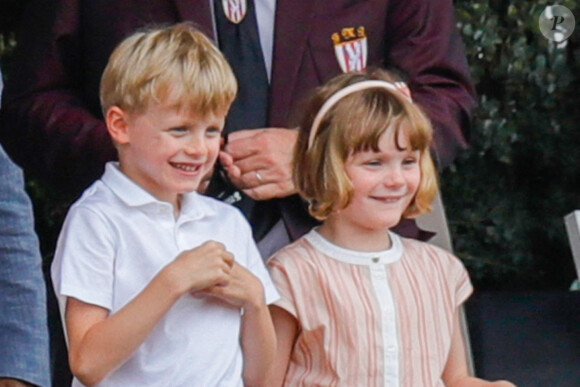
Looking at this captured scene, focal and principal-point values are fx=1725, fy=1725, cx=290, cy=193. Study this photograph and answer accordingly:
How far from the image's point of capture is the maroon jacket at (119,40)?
14.0ft

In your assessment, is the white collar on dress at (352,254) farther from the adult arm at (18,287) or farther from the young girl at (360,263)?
the adult arm at (18,287)

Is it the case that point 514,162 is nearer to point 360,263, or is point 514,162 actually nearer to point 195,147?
point 360,263

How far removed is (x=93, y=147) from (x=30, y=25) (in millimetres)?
438

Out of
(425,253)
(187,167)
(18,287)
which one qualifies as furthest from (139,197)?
(425,253)

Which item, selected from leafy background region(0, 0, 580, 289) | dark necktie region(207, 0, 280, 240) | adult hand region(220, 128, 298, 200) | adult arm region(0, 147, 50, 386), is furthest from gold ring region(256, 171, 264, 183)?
leafy background region(0, 0, 580, 289)

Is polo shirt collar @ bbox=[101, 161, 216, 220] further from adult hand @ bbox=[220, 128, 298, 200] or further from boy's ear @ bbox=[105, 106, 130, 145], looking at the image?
adult hand @ bbox=[220, 128, 298, 200]

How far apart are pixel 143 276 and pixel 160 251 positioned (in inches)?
2.6

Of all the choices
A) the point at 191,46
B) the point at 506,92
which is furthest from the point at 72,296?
the point at 506,92

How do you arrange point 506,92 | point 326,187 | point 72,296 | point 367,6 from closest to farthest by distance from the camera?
point 72,296 → point 326,187 → point 367,6 → point 506,92

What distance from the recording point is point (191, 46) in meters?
3.71

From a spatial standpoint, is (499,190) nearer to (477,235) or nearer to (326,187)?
(477,235)

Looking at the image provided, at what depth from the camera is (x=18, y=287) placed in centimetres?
300

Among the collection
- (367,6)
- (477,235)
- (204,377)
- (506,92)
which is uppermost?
(367,6)

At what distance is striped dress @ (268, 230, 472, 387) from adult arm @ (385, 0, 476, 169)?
47cm
